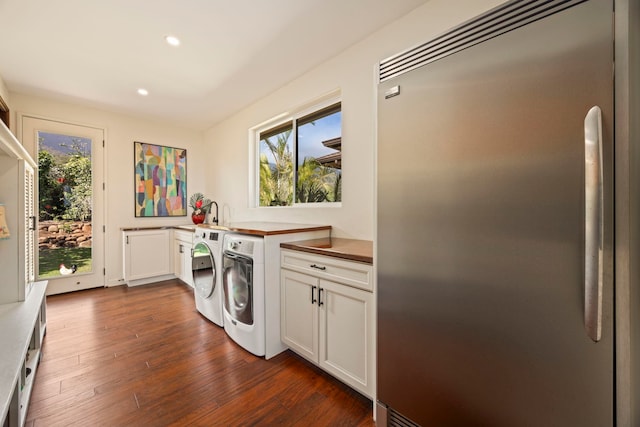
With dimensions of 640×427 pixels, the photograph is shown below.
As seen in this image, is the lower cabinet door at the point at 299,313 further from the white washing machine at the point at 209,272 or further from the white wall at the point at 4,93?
the white wall at the point at 4,93

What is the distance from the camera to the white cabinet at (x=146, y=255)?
3789mm

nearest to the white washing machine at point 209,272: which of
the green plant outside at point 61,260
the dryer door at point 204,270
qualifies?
the dryer door at point 204,270

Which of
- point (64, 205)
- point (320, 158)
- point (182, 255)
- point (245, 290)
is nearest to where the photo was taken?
point (245, 290)

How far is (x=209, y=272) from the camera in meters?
2.59

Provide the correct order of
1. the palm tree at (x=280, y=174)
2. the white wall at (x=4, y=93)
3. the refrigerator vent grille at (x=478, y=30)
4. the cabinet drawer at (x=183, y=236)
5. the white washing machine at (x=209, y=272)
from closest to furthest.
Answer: the refrigerator vent grille at (x=478, y=30)
the white washing machine at (x=209, y=272)
the white wall at (x=4, y=93)
the palm tree at (x=280, y=174)
the cabinet drawer at (x=183, y=236)

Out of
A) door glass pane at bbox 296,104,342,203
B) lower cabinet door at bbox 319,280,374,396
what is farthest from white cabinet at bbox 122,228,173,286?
lower cabinet door at bbox 319,280,374,396

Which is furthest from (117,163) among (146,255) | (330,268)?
(330,268)

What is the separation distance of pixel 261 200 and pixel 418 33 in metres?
2.61

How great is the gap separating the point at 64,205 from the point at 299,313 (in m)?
3.83

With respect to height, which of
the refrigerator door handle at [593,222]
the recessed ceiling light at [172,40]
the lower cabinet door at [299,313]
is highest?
the recessed ceiling light at [172,40]

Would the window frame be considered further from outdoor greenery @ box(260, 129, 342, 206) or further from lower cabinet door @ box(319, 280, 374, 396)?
lower cabinet door @ box(319, 280, 374, 396)

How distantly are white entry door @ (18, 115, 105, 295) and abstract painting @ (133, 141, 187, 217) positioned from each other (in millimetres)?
481

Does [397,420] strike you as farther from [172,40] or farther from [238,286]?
[172,40]

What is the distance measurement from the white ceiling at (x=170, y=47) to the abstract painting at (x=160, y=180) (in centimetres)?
106
